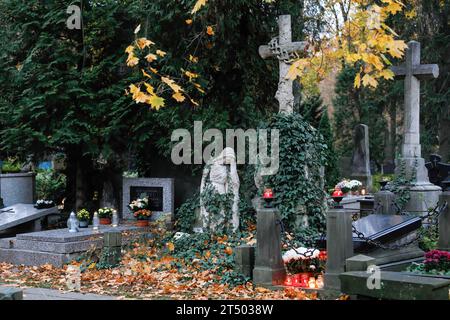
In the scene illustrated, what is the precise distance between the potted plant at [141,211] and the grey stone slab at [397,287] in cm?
713

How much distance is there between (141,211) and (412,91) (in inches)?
288

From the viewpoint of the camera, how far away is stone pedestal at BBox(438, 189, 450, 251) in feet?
32.7

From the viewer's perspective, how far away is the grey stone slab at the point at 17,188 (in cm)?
1739

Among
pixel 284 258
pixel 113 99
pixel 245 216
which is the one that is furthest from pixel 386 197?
pixel 113 99

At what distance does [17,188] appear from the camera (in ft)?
57.7

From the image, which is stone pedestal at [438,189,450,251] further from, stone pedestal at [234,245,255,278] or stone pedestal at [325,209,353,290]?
stone pedestal at [234,245,255,278]

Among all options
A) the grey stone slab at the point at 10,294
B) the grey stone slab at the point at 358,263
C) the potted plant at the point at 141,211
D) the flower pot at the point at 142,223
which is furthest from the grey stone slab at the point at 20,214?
the grey stone slab at the point at 358,263

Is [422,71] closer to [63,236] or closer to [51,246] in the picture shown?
[63,236]

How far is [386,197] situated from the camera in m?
12.1

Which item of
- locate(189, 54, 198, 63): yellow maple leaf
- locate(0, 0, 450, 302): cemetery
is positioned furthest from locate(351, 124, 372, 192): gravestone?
locate(189, 54, 198, 63): yellow maple leaf

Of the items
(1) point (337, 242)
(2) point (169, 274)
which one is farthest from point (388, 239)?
(2) point (169, 274)

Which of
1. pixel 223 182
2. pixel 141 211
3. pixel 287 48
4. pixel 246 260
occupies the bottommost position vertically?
pixel 246 260

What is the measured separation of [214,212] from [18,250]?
3939 mm

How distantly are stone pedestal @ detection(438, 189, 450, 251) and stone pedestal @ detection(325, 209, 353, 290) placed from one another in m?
2.66
